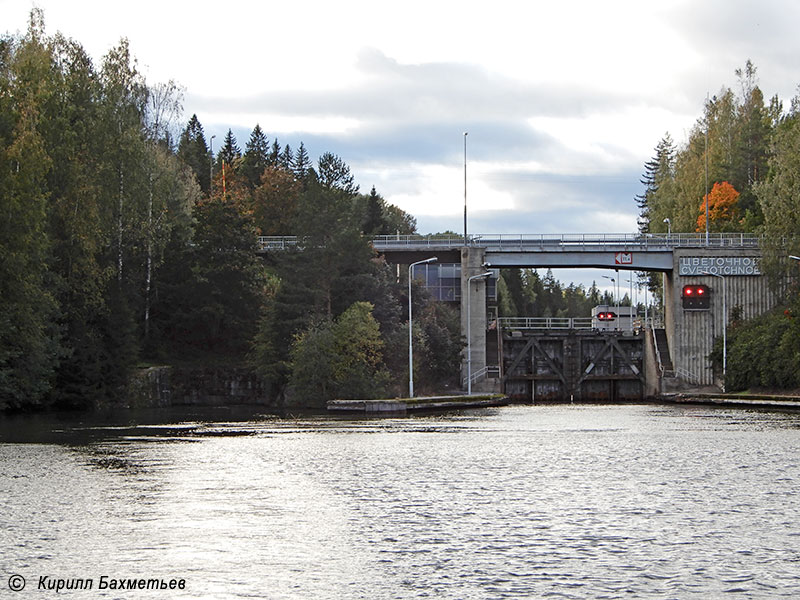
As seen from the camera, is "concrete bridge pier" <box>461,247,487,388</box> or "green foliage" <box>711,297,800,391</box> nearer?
"green foliage" <box>711,297,800,391</box>

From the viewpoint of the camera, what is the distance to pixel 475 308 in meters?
79.6

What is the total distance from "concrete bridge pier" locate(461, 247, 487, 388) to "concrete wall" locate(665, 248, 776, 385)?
1354 cm

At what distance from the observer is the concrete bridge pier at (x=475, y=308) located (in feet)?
260

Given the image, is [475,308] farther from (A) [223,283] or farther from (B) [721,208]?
(B) [721,208]

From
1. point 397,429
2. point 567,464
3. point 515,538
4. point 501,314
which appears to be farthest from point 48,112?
point 501,314

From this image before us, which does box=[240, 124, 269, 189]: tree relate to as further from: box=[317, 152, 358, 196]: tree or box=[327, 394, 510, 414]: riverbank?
box=[327, 394, 510, 414]: riverbank

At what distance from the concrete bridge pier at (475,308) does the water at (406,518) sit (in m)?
43.6

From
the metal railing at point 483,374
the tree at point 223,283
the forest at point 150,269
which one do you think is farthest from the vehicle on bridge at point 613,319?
the tree at point 223,283

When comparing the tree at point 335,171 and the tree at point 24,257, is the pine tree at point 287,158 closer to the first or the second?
the tree at point 335,171

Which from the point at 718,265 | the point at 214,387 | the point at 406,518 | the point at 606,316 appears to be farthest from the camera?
the point at 606,316

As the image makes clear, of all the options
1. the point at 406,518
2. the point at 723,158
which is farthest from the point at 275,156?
the point at 406,518

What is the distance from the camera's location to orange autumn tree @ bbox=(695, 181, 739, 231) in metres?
99.1

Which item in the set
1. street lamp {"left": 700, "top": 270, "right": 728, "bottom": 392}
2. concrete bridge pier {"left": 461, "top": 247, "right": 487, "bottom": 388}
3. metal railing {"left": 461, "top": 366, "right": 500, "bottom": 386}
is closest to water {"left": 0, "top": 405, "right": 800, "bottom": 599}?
street lamp {"left": 700, "top": 270, "right": 728, "bottom": 392}

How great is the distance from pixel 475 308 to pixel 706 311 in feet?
53.4
